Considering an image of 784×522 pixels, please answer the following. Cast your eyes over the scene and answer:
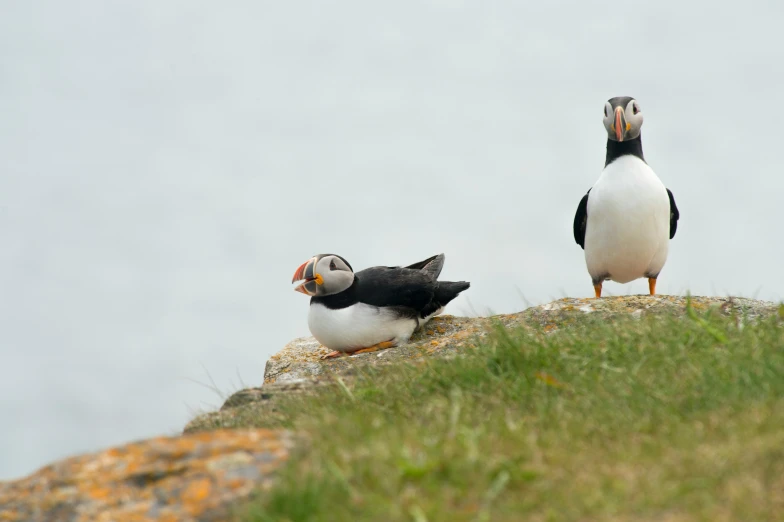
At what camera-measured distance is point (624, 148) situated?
988 cm

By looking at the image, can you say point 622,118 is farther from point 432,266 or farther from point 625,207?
point 432,266

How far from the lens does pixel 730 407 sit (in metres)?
4.50

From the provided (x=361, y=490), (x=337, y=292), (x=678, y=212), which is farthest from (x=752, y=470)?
(x=678, y=212)

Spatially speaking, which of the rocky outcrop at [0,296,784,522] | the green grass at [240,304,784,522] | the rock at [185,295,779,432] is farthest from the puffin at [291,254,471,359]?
the rocky outcrop at [0,296,784,522]

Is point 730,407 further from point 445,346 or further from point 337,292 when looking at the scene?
point 337,292

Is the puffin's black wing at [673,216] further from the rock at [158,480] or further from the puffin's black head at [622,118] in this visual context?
the rock at [158,480]

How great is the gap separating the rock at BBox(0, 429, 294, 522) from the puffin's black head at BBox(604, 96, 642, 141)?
6442mm

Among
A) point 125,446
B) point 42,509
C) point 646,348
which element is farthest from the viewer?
point 646,348

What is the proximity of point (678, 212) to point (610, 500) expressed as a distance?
24.8 ft

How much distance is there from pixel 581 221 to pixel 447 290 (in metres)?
2.07

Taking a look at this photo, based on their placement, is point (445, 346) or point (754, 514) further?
point (445, 346)

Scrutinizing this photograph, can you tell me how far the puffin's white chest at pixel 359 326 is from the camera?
8836 millimetres

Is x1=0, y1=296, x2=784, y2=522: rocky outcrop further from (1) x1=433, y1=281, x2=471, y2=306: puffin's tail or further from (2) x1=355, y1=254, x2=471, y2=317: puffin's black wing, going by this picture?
(1) x1=433, y1=281, x2=471, y2=306: puffin's tail

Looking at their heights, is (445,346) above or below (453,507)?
above
